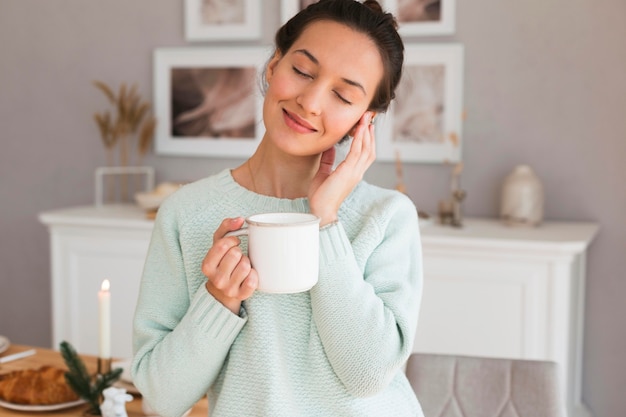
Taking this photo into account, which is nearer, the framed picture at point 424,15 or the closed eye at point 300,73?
the closed eye at point 300,73

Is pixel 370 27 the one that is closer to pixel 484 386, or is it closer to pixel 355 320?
pixel 355 320

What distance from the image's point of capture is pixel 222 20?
3.27 metres

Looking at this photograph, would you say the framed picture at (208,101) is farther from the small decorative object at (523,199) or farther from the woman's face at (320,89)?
the woman's face at (320,89)

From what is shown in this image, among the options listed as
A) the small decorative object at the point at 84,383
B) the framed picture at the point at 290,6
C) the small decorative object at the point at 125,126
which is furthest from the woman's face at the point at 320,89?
the small decorative object at the point at 125,126

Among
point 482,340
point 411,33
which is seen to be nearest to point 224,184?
point 482,340

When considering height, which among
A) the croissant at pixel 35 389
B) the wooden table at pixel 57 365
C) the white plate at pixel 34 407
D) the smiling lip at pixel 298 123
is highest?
the smiling lip at pixel 298 123

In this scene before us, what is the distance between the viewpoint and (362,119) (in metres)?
1.17

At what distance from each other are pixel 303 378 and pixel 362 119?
37cm

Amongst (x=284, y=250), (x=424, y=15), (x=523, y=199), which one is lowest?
(x=523, y=199)

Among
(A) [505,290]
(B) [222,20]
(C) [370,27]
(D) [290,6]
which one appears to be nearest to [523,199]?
(A) [505,290]

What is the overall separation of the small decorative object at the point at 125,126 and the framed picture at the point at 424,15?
109cm

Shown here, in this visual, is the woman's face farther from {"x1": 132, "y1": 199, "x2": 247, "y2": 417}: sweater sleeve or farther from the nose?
{"x1": 132, "y1": 199, "x2": 247, "y2": 417}: sweater sleeve

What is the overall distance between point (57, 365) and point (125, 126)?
5.55 feet

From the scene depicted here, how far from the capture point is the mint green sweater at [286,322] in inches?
42.3
